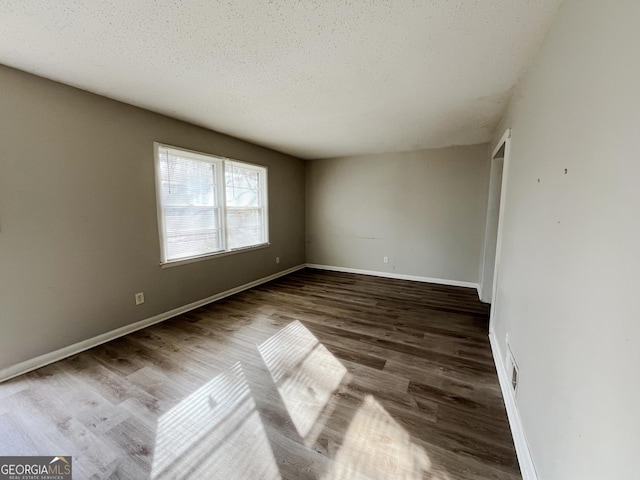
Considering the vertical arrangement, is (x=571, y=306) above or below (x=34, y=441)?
above

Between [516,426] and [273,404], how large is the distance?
1.48m

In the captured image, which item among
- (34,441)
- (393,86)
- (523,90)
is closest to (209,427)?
(34,441)

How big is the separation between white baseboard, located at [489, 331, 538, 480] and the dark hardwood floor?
0.15ft

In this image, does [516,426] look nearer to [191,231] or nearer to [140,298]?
[140,298]

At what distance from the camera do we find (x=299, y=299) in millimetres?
3764

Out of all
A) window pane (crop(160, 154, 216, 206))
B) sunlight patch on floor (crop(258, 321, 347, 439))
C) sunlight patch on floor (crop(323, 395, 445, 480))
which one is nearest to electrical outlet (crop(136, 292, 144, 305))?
window pane (crop(160, 154, 216, 206))

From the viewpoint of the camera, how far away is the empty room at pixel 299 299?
91 centimetres

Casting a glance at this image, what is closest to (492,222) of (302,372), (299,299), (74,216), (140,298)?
(299,299)

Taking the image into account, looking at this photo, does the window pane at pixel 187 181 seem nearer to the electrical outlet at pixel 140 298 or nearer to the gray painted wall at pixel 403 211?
the electrical outlet at pixel 140 298

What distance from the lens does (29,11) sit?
138cm

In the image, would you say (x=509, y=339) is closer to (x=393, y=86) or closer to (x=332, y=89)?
(x=393, y=86)

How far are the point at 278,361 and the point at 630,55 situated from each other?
2519 mm

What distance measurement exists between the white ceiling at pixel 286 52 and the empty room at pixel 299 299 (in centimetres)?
2

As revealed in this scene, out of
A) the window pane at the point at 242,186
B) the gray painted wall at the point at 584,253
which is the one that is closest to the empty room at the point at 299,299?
the gray painted wall at the point at 584,253
